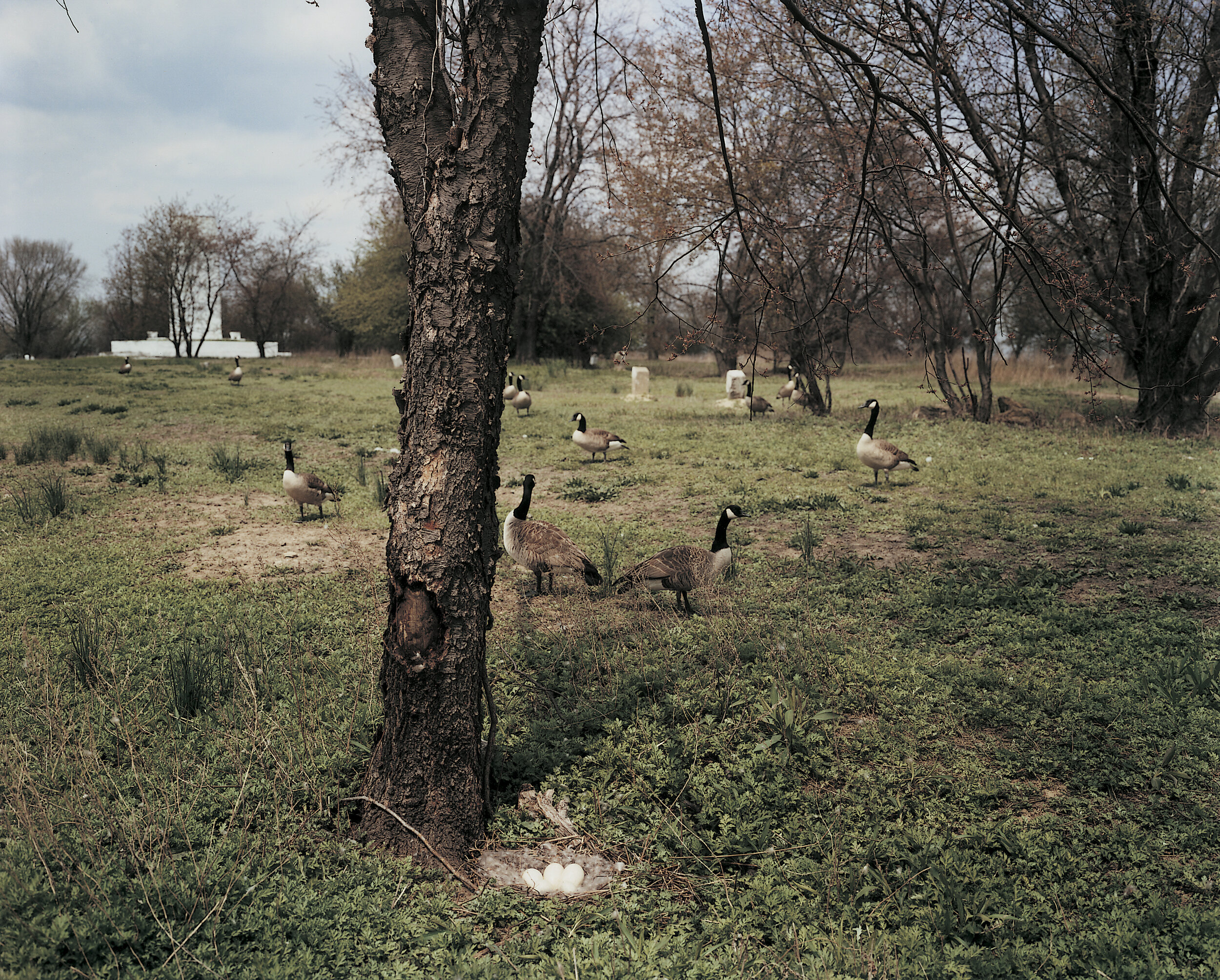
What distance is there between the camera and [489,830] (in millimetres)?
3732

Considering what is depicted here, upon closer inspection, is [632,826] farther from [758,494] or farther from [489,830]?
[758,494]

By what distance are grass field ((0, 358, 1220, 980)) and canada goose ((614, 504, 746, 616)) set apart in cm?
23

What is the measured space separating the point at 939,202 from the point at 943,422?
5.76 m

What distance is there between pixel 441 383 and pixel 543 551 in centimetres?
336

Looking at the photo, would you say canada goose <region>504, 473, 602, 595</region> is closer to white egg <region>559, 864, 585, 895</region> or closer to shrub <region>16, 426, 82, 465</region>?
white egg <region>559, 864, 585, 895</region>

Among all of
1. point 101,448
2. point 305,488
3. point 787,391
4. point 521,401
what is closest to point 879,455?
point 305,488

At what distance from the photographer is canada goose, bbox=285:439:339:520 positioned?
9.01 metres

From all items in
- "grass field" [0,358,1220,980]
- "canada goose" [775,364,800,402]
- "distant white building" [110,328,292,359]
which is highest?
"distant white building" [110,328,292,359]

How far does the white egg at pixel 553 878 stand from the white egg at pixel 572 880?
11 mm

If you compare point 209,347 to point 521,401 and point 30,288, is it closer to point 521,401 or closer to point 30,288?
point 30,288

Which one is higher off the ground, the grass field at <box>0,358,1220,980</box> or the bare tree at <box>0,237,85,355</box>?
the bare tree at <box>0,237,85,355</box>

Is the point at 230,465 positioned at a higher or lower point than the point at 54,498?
higher

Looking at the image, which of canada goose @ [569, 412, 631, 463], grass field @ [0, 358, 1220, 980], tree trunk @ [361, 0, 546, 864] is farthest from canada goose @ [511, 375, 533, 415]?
tree trunk @ [361, 0, 546, 864]

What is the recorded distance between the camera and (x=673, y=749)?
4.31m
